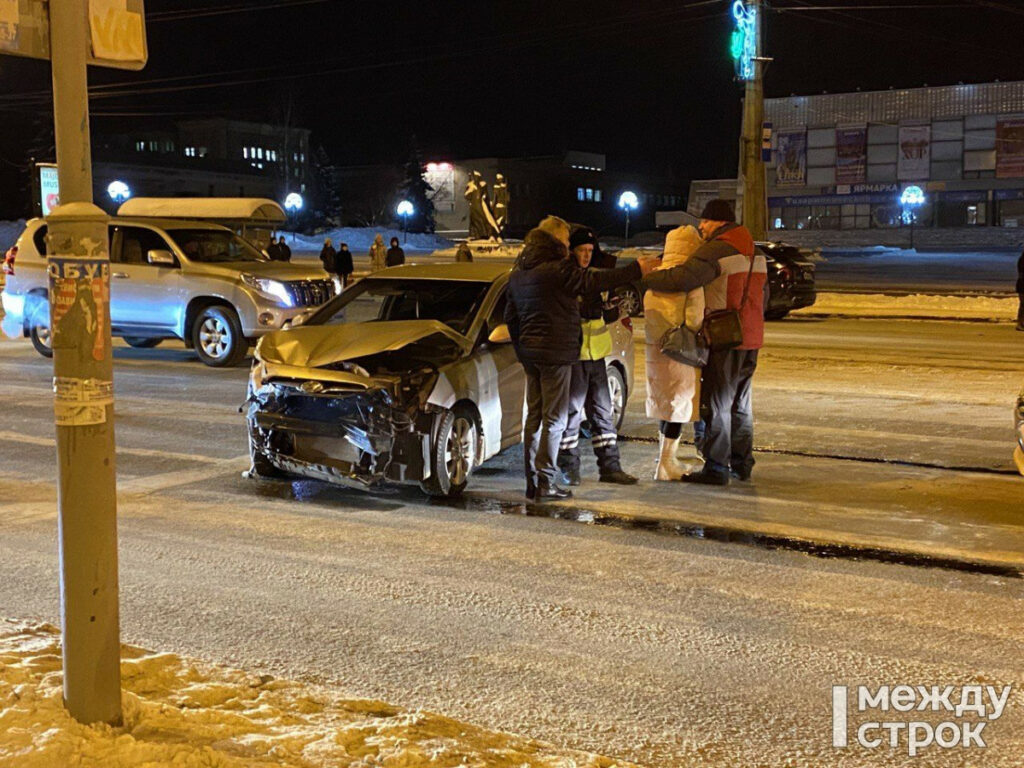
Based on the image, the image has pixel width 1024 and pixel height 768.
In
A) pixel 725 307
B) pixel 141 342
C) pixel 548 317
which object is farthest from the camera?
pixel 141 342

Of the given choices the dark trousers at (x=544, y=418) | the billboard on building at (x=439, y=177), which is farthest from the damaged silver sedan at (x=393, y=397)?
the billboard on building at (x=439, y=177)

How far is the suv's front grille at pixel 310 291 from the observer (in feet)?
51.1

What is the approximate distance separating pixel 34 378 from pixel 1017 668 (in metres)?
12.4

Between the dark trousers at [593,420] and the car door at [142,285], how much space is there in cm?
866

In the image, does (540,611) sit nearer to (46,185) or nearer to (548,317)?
(548,317)

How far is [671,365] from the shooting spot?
8406mm

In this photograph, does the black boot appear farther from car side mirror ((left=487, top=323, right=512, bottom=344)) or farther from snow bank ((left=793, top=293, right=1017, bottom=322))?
snow bank ((left=793, top=293, right=1017, bottom=322))

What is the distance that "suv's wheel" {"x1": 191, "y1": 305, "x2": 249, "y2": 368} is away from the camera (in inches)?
605

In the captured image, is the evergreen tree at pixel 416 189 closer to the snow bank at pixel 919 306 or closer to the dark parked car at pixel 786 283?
the snow bank at pixel 919 306

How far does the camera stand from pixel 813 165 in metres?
73.2

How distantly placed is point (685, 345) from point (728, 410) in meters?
0.65

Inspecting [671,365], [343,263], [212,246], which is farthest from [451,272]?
[343,263]

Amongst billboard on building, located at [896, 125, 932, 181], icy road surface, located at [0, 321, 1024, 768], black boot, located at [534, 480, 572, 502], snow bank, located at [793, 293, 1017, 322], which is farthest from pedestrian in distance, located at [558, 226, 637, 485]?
billboard on building, located at [896, 125, 932, 181]

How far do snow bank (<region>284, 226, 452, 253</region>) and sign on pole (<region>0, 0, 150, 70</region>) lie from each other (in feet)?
200
